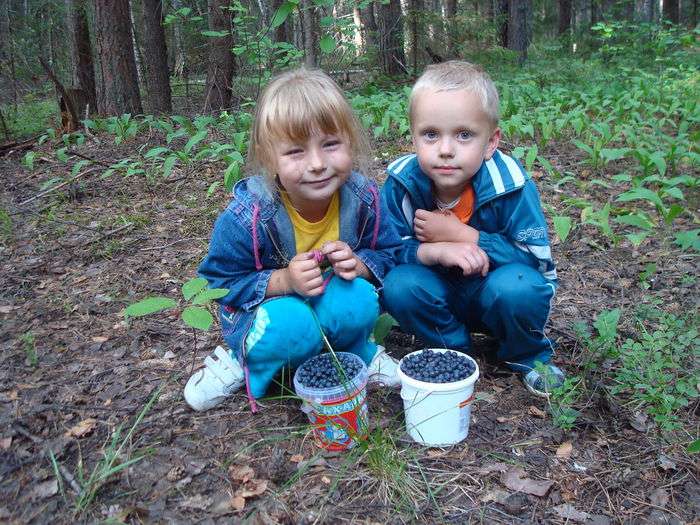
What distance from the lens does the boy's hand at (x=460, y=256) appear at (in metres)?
1.90

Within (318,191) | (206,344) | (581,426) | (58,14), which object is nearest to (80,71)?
(58,14)

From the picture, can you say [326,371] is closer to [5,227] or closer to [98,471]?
[98,471]

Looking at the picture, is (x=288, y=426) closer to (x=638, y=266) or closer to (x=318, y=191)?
(x=318, y=191)

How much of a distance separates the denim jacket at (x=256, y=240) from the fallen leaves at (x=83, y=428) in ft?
1.78

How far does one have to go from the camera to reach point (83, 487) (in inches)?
60.0

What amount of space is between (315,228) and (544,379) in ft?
3.27

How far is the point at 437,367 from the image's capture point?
66.4 inches

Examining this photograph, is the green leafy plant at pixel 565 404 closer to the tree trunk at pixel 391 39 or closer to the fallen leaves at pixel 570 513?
the fallen leaves at pixel 570 513

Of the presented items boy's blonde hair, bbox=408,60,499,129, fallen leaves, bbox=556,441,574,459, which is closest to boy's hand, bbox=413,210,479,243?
boy's blonde hair, bbox=408,60,499,129

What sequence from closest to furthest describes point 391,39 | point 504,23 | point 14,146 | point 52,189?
point 52,189, point 14,146, point 391,39, point 504,23

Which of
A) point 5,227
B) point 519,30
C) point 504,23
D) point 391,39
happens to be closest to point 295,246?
point 5,227

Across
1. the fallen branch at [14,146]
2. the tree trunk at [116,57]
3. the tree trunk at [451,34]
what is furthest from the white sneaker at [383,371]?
the tree trunk at [451,34]

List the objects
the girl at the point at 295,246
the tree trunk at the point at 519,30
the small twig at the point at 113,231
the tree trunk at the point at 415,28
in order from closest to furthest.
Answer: the girl at the point at 295,246 → the small twig at the point at 113,231 → the tree trunk at the point at 415,28 → the tree trunk at the point at 519,30

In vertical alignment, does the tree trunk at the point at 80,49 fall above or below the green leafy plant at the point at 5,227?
above
